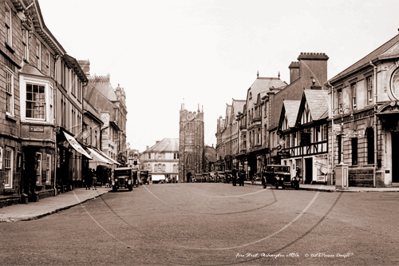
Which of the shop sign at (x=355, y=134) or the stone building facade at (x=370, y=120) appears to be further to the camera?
→ the shop sign at (x=355, y=134)

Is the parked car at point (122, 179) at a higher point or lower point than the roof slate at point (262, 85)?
lower

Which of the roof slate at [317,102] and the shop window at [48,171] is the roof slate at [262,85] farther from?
the shop window at [48,171]

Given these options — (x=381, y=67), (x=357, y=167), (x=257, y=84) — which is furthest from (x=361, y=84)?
(x=257, y=84)

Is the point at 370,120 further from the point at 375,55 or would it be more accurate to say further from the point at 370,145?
the point at 375,55

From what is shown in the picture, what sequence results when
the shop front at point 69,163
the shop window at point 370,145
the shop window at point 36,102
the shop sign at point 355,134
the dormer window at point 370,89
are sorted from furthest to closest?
the shop sign at point 355,134, the dormer window at point 370,89, the shop window at point 370,145, the shop front at point 69,163, the shop window at point 36,102

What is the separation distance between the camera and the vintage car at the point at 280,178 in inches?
1304

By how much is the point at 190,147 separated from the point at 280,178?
124571 mm

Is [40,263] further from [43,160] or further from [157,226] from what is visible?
[43,160]

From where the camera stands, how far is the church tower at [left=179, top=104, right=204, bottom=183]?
155750 millimetres

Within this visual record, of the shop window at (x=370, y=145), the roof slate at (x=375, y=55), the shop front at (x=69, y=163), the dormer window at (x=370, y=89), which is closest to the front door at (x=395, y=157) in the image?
the shop window at (x=370, y=145)

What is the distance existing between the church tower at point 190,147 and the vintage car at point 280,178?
12003 cm

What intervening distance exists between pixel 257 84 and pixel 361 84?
39.0m

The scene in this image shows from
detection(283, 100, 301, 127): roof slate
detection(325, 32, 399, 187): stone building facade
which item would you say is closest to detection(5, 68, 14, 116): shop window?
detection(325, 32, 399, 187): stone building facade

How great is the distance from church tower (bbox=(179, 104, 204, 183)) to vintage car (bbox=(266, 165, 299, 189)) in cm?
12003
